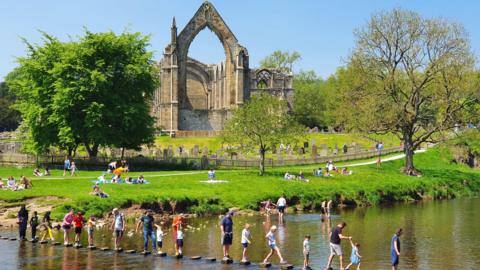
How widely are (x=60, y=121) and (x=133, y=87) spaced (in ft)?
24.9

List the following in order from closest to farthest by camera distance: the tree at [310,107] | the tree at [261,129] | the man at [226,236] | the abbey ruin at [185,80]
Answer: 1. the man at [226,236]
2. the tree at [261,129]
3. the abbey ruin at [185,80]
4. the tree at [310,107]

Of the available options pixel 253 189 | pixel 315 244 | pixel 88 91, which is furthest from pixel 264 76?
pixel 315 244

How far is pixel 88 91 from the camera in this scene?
6056cm

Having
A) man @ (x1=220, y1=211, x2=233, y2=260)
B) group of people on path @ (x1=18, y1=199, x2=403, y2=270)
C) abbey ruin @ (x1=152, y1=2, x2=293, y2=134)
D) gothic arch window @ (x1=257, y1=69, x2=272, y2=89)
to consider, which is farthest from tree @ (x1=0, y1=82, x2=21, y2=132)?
man @ (x1=220, y1=211, x2=233, y2=260)

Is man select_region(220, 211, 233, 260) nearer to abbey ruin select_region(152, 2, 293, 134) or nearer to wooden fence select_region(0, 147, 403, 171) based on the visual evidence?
wooden fence select_region(0, 147, 403, 171)

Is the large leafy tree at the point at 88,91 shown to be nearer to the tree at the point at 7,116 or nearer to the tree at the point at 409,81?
the tree at the point at 409,81

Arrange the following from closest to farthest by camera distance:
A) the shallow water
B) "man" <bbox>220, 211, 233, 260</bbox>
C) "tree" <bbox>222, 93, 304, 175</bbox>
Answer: the shallow water → "man" <bbox>220, 211, 233, 260</bbox> → "tree" <bbox>222, 93, 304, 175</bbox>

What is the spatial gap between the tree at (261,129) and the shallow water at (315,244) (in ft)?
37.4

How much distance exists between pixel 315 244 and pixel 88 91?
3296 cm

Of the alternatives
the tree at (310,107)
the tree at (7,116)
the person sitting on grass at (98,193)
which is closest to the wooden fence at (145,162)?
the person sitting on grass at (98,193)

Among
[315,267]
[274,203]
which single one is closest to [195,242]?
[315,267]

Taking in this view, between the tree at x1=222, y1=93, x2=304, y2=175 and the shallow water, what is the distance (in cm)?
1141

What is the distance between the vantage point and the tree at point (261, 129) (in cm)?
5816

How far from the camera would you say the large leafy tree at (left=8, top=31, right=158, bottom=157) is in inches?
2359
